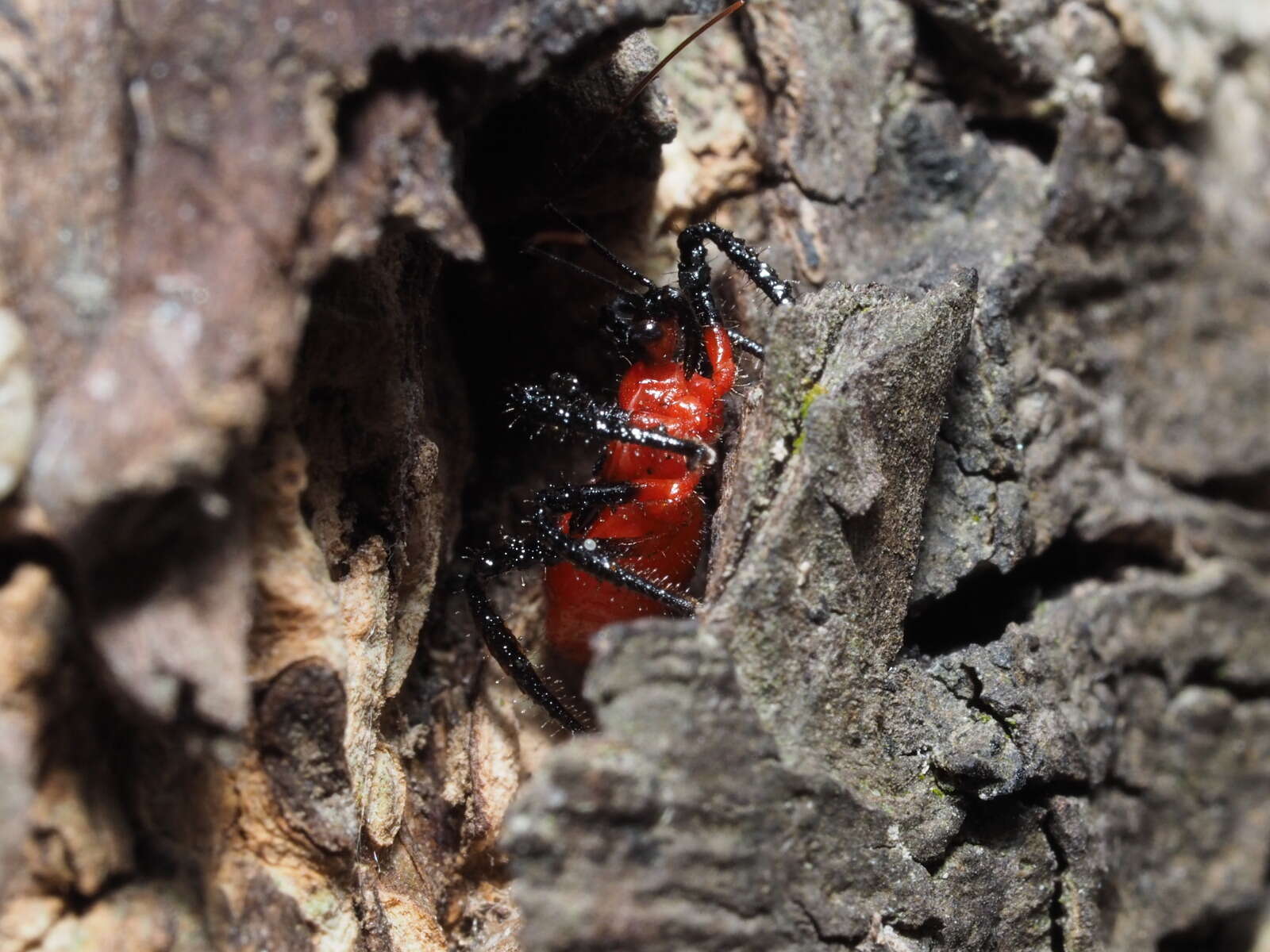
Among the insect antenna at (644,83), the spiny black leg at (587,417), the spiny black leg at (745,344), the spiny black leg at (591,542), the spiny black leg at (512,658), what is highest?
the insect antenna at (644,83)

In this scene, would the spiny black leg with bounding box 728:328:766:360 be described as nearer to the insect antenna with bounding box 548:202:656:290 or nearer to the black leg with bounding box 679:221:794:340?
the black leg with bounding box 679:221:794:340

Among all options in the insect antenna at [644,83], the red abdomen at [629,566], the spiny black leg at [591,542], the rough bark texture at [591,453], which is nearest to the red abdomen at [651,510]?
the red abdomen at [629,566]

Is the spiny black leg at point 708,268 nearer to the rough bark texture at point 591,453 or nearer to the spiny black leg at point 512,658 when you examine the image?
the rough bark texture at point 591,453

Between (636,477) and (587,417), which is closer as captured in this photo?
(587,417)

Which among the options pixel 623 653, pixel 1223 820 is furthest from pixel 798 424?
pixel 1223 820

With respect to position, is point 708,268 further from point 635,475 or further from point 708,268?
point 635,475

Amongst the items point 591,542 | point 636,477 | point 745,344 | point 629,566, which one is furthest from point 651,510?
point 745,344
